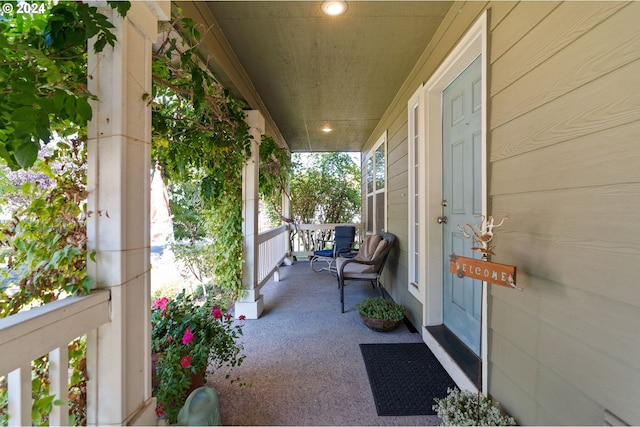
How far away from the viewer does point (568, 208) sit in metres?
0.93

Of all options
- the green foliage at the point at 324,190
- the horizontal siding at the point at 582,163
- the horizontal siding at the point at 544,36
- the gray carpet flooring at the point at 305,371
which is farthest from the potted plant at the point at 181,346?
the green foliage at the point at 324,190

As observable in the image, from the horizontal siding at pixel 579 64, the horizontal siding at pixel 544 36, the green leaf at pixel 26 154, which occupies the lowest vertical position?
the green leaf at pixel 26 154

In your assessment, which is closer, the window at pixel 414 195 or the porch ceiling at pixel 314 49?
the porch ceiling at pixel 314 49

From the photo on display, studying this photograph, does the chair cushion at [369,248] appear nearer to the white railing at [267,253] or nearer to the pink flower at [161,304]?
the white railing at [267,253]

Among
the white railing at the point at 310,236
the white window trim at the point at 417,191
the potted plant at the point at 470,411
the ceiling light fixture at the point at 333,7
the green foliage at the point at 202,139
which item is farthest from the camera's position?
the white railing at the point at 310,236

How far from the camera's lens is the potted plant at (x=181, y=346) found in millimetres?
1261

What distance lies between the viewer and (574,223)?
2.97 feet

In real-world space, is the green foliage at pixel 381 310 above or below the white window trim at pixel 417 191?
below

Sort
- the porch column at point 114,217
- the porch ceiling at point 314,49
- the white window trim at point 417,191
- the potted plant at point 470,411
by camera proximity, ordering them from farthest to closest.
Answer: the white window trim at point 417,191
the porch ceiling at point 314,49
the potted plant at point 470,411
the porch column at point 114,217

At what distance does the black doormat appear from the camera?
1.53m

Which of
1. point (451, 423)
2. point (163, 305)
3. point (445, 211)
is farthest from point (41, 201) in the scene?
point (445, 211)

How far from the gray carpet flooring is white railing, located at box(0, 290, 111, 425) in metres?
0.94

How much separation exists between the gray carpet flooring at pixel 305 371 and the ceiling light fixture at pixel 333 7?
2564 millimetres

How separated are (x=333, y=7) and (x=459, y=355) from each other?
8.40 ft
